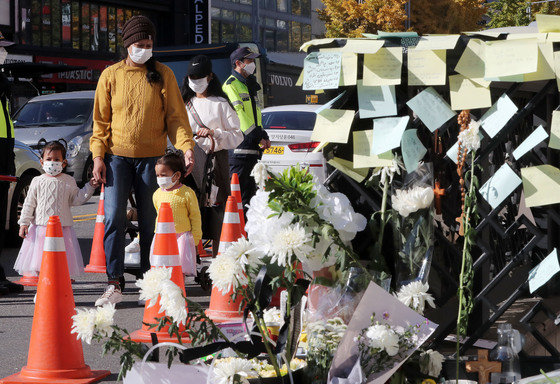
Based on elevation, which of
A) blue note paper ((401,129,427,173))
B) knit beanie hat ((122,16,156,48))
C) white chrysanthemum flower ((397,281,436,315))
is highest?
knit beanie hat ((122,16,156,48))

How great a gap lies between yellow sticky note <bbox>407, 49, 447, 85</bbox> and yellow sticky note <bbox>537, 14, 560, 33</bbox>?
1.15 ft

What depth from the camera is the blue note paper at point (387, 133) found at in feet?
10.9

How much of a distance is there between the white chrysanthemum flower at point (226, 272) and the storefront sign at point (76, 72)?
98.8 feet

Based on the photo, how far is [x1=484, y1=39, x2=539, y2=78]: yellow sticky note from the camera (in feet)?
10.3

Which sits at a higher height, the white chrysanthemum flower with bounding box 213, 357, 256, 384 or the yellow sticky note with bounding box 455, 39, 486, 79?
the yellow sticky note with bounding box 455, 39, 486, 79

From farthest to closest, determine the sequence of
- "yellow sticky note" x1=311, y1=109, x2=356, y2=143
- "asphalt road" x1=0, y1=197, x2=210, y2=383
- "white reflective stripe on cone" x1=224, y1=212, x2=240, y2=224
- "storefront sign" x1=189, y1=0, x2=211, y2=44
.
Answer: "storefront sign" x1=189, y1=0, x2=211, y2=44
"white reflective stripe on cone" x1=224, y1=212, x2=240, y2=224
"asphalt road" x1=0, y1=197, x2=210, y2=383
"yellow sticky note" x1=311, y1=109, x2=356, y2=143

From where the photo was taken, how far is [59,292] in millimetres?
4660

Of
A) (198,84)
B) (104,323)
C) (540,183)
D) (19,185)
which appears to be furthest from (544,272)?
(19,185)

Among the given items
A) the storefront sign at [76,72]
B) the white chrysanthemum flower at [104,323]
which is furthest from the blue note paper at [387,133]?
the storefront sign at [76,72]

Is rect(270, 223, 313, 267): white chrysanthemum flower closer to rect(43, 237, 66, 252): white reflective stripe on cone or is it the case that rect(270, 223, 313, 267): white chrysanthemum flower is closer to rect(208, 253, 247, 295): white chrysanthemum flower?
rect(208, 253, 247, 295): white chrysanthemum flower

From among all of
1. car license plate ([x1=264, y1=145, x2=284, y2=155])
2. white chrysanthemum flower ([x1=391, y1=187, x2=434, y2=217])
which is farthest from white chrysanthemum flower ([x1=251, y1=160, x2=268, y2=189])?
car license plate ([x1=264, y1=145, x2=284, y2=155])

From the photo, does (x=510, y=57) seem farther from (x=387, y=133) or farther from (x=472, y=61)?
(x=387, y=133)

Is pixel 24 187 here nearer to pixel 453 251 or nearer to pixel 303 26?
pixel 453 251

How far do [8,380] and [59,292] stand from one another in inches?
19.3
